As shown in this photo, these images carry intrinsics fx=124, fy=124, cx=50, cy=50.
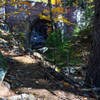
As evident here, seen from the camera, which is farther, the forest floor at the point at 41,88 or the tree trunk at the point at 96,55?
the tree trunk at the point at 96,55

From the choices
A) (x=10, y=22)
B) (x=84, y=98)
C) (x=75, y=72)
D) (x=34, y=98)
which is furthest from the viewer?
(x=10, y=22)

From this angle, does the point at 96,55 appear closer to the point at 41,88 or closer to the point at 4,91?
the point at 41,88

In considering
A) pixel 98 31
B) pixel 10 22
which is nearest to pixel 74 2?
pixel 10 22

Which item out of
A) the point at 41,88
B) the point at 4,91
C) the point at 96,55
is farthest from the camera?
the point at 96,55

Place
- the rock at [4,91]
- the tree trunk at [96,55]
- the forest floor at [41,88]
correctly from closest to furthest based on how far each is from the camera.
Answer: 1. the rock at [4,91]
2. the forest floor at [41,88]
3. the tree trunk at [96,55]

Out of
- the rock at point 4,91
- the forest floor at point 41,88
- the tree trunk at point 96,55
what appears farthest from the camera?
the tree trunk at point 96,55

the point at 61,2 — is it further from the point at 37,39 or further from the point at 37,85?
the point at 37,85

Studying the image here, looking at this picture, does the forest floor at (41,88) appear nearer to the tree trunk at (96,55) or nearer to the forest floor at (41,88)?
the forest floor at (41,88)

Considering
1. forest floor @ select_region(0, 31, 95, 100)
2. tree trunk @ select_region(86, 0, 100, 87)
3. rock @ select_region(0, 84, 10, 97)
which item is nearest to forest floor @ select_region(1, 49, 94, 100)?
forest floor @ select_region(0, 31, 95, 100)

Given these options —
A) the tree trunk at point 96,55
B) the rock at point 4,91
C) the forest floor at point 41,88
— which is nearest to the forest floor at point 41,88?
the forest floor at point 41,88

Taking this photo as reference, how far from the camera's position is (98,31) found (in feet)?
9.06

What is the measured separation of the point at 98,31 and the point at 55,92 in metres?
1.61

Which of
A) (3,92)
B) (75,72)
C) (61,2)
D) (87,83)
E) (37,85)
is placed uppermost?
(61,2)

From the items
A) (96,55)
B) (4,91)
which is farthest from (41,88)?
(96,55)
